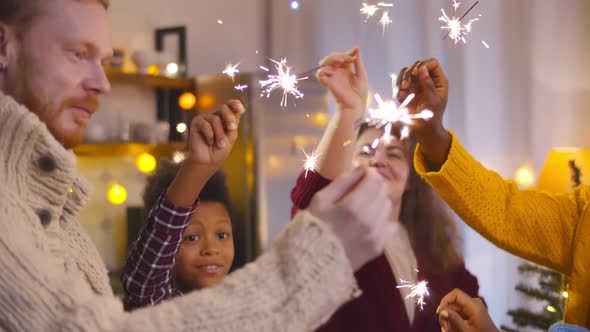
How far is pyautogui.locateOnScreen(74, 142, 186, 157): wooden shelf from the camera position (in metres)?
Result: 2.78

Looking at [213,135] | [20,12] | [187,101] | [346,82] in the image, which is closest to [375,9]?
[187,101]

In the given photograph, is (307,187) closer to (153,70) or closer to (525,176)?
(525,176)

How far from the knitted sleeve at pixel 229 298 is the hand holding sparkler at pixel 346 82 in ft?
1.85

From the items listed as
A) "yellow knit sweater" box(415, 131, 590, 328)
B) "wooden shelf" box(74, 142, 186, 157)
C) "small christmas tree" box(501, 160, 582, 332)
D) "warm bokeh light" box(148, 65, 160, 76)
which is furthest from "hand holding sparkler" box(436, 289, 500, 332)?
"warm bokeh light" box(148, 65, 160, 76)

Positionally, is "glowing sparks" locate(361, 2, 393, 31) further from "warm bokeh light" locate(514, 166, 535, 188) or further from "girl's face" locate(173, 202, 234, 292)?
"warm bokeh light" locate(514, 166, 535, 188)

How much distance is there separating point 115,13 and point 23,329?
2.74 metres

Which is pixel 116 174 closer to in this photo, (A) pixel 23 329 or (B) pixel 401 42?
(B) pixel 401 42

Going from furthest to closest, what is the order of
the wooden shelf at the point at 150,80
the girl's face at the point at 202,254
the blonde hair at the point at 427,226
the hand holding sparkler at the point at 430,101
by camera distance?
the wooden shelf at the point at 150,80 → the blonde hair at the point at 427,226 → the girl's face at the point at 202,254 → the hand holding sparkler at the point at 430,101

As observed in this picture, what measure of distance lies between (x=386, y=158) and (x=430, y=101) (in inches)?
17.1

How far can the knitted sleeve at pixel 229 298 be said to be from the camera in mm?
556

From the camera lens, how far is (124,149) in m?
2.89

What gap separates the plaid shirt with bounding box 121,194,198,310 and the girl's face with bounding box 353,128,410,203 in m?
0.44

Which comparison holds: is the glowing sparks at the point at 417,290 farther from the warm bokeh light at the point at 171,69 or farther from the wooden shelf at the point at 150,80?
the warm bokeh light at the point at 171,69

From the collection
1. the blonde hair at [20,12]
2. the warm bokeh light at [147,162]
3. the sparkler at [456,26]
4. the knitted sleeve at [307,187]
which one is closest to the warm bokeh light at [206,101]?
the warm bokeh light at [147,162]
